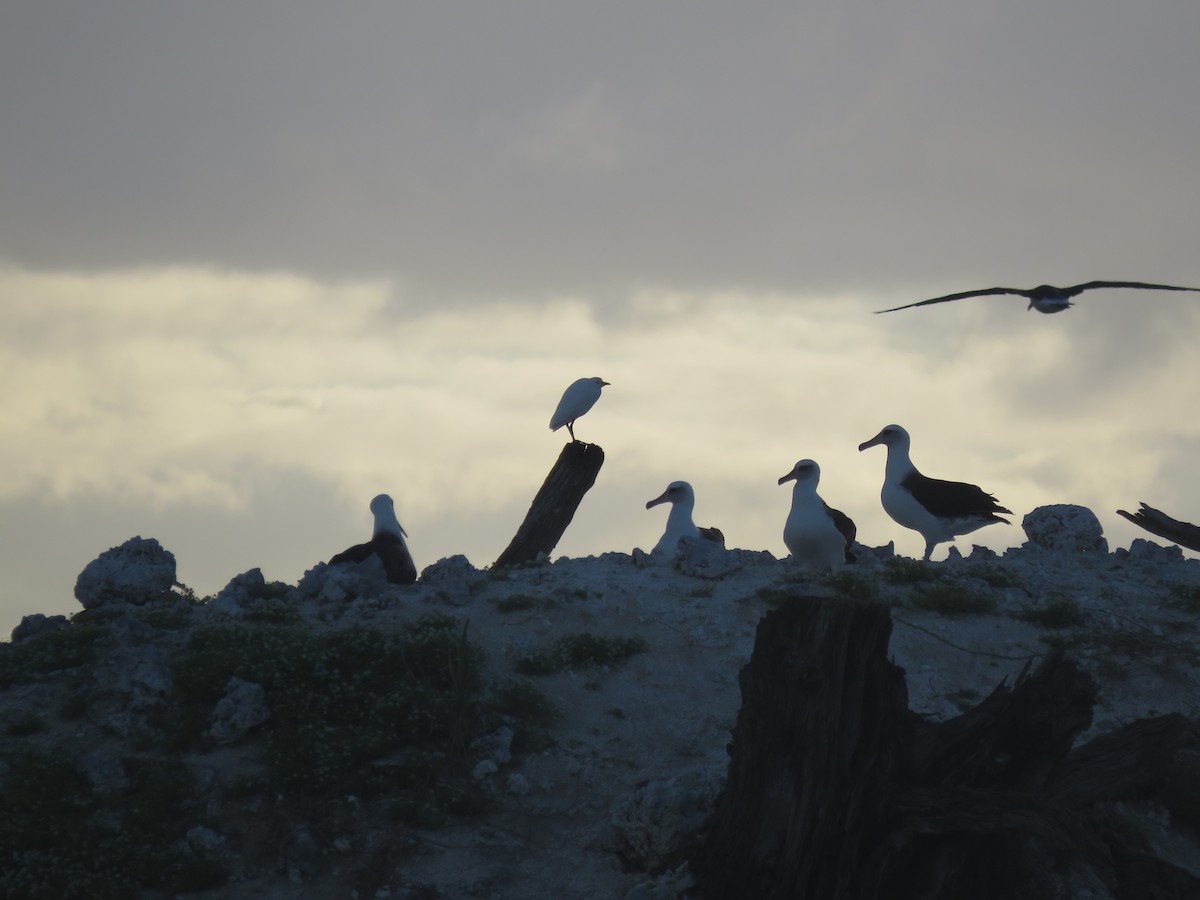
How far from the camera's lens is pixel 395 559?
16.3m

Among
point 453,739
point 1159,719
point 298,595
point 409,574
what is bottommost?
point 453,739

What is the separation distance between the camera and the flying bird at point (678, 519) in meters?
16.9

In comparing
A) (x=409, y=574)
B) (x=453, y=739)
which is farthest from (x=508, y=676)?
(x=409, y=574)

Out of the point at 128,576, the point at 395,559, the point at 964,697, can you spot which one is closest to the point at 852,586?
the point at 964,697

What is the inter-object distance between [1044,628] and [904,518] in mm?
5379

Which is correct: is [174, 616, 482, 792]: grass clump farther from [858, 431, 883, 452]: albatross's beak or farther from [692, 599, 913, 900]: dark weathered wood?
[858, 431, 883, 452]: albatross's beak

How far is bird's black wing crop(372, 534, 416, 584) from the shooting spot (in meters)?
15.9

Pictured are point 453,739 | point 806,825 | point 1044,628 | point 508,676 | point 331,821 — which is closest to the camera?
point 806,825

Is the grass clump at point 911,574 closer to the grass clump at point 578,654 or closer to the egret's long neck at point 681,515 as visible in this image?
the grass clump at point 578,654

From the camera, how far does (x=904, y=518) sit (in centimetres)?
1688

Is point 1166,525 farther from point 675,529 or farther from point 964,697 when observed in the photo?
point 675,529

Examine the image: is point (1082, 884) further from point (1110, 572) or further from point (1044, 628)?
point (1110, 572)

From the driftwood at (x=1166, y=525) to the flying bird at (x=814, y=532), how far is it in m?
5.43

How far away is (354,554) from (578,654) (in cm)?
584
